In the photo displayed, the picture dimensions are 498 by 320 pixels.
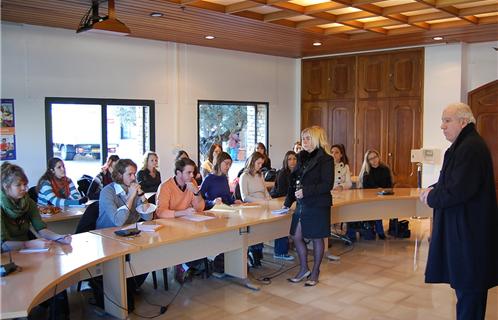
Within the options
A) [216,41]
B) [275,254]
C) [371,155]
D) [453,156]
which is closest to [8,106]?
[216,41]

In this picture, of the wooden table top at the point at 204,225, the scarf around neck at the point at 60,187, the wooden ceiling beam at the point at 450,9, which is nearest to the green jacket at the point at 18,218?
the wooden table top at the point at 204,225

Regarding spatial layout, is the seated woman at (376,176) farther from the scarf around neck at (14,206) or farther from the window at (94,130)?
the scarf around neck at (14,206)

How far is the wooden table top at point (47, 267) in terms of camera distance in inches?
102

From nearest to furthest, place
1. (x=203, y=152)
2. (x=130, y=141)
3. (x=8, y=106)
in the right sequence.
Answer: (x=8, y=106)
(x=130, y=141)
(x=203, y=152)

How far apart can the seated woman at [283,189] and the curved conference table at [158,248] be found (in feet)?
1.60

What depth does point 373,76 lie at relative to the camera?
952cm

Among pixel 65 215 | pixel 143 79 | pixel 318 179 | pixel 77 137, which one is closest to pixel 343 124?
pixel 143 79

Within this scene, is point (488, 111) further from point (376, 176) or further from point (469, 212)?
point (469, 212)

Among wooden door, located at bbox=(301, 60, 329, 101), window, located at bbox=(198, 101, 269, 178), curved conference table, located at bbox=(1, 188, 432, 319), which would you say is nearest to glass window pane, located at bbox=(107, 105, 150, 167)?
window, located at bbox=(198, 101, 269, 178)

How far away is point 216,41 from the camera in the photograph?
8.40m

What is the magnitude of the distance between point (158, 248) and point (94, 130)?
4.09 metres

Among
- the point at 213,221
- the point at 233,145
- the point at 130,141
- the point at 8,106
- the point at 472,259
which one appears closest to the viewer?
the point at 472,259

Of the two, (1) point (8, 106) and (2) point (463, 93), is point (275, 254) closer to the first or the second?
(1) point (8, 106)

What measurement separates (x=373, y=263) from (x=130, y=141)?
171 inches
